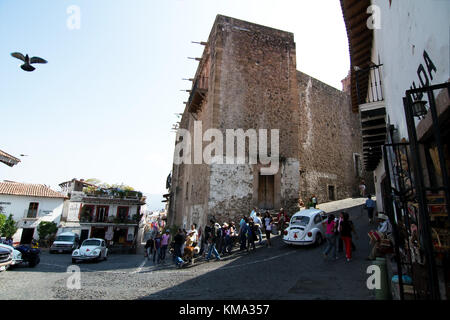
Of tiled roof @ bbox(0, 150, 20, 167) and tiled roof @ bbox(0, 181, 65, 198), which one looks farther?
tiled roof @ bbox(0, 181, 65, 198)

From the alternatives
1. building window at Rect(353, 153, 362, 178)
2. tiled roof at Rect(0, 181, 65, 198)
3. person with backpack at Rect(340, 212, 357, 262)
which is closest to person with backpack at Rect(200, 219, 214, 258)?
person with backpack at Rect(340, 212, 357, 262)

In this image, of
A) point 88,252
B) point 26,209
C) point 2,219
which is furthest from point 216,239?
point 26,209

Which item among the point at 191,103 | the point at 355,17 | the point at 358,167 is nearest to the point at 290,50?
the point at 191,103

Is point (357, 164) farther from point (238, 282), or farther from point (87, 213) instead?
point (87, 213)

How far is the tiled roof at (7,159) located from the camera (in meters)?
11.3

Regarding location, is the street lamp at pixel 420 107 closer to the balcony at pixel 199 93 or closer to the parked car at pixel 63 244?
the balcony at pixel 199 93

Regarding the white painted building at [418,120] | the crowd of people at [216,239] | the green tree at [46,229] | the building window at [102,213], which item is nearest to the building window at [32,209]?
the green tree at [46,229]

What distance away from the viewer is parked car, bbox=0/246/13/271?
8828 millimetres

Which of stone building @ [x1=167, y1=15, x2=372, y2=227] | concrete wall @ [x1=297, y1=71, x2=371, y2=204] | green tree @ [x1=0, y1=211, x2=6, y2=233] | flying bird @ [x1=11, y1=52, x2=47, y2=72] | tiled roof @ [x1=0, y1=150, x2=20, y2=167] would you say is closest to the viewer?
flying bird @ [x1=11, y1=52, x2=47, y2=72]

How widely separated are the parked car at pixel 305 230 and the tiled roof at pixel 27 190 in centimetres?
3041

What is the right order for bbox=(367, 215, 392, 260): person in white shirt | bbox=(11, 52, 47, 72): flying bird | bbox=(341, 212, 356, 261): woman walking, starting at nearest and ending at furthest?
bbox=(367, 215, 392, 260): person in white shirt, bbox=(11, 52, 47, 72): flying bird, bbox=(341, 212, 356, 261): woman walking

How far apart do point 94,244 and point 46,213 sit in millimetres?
20135

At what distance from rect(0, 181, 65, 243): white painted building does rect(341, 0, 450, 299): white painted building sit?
3405 cm
